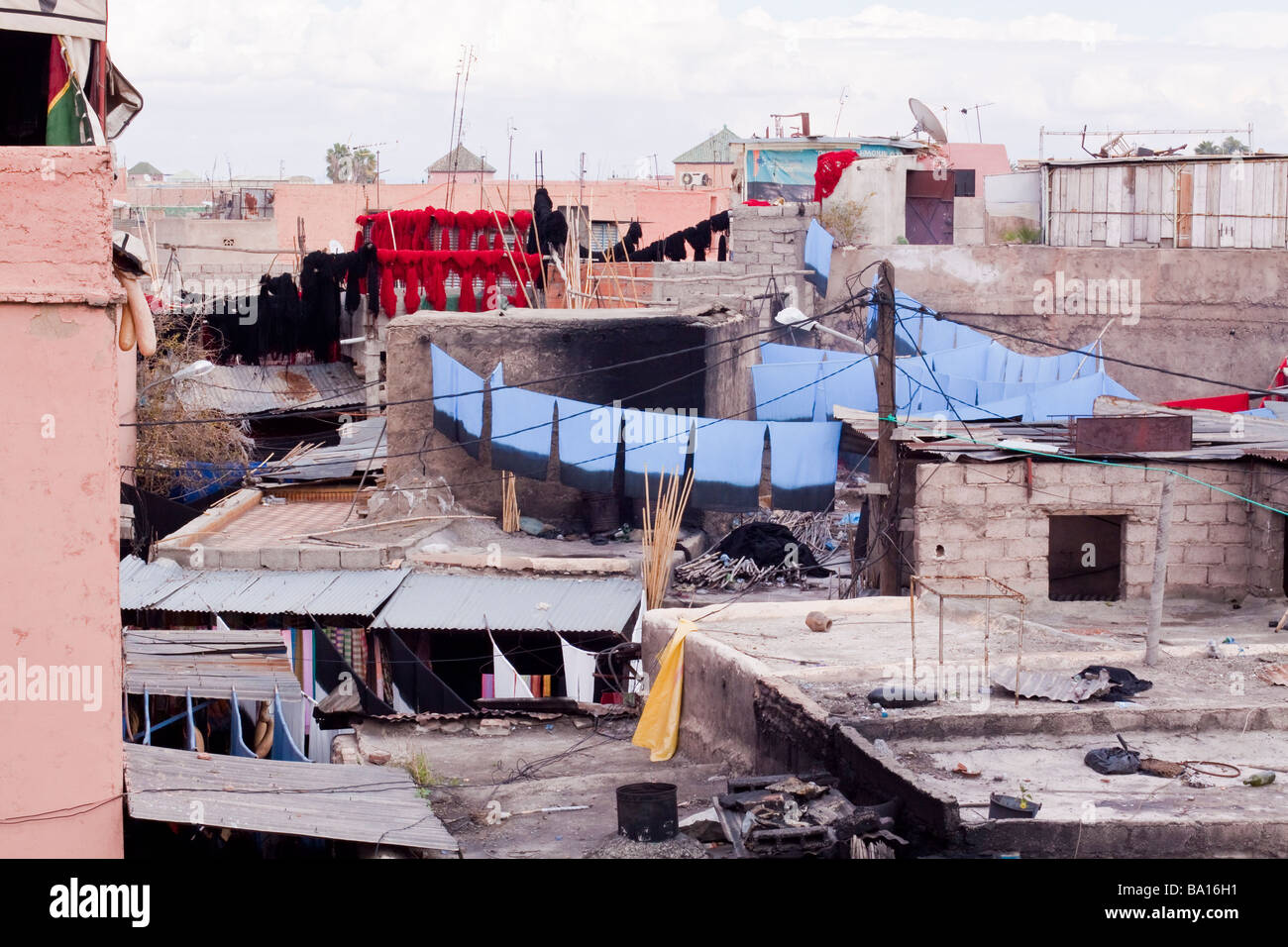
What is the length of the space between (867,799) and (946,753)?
807 millimetres

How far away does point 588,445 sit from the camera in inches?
620

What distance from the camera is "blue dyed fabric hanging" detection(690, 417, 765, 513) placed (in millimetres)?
15273

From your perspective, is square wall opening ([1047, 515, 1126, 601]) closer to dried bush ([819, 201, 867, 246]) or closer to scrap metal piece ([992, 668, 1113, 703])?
scrap metal piece ([992, 668, 1113, 703])

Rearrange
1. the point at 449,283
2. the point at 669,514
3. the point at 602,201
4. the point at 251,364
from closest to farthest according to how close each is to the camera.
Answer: the point at 669,514 < the point at 449,283 < the point at 251,364 < the point at 602,201

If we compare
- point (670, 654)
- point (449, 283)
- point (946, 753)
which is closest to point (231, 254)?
point (449, 283)

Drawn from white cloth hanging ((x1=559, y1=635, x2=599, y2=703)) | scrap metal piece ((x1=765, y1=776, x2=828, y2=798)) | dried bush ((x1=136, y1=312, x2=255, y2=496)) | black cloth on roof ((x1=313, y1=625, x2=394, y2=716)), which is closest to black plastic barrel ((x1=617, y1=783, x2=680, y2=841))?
scrap metal piece ((x1=765, y1=776, x2=828, y2=798))

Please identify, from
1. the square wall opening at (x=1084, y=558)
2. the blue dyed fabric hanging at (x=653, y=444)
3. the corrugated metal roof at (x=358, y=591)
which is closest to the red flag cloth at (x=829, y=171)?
the blue dyed fabric hanging at (x=653, y=444)

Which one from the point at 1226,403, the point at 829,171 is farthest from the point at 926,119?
the point at 1226,403

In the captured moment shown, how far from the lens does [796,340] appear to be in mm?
21844

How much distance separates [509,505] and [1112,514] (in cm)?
777

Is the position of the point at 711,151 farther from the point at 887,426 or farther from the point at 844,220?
the point at 887,426

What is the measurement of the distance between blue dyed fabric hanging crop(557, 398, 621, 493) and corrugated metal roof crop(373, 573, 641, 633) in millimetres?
1218
